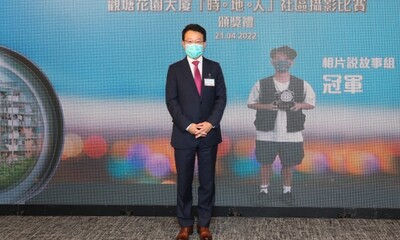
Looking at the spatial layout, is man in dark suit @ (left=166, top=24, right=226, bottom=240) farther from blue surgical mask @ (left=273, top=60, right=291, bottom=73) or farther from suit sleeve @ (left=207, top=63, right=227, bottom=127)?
blue surgical mask @ (left=273, top=60, right=291, bottom=73)

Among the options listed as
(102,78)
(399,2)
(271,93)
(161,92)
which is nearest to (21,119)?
(102,78)

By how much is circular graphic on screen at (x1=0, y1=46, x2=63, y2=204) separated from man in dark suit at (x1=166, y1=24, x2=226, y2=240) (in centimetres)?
120

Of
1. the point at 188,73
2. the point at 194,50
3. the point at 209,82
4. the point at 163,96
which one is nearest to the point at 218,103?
the point at 209,82

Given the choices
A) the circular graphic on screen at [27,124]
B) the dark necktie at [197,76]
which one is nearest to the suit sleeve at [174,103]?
the dark necktie at [197,76]

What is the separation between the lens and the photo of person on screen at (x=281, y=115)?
13.8 ft

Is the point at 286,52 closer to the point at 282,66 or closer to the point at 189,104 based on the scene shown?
the point at 282,66

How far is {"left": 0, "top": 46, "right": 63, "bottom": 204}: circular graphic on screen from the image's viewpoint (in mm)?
4305

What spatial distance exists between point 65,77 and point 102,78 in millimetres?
297

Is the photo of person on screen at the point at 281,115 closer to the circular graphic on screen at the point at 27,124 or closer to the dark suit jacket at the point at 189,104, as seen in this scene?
the dark suit jacket at the point at 189,104

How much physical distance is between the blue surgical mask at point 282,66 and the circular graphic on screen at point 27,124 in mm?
1741

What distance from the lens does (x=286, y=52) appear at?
4176mm

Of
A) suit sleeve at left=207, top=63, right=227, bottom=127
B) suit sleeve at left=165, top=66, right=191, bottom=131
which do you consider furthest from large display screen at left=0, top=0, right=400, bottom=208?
suit sleeve at left=165, top=66, right=191, bottom=131

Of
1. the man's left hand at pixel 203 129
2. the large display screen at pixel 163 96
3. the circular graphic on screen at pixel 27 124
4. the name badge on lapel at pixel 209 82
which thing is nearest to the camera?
the man's left hand at pixel 203 129

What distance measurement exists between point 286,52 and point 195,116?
105 centimetres
